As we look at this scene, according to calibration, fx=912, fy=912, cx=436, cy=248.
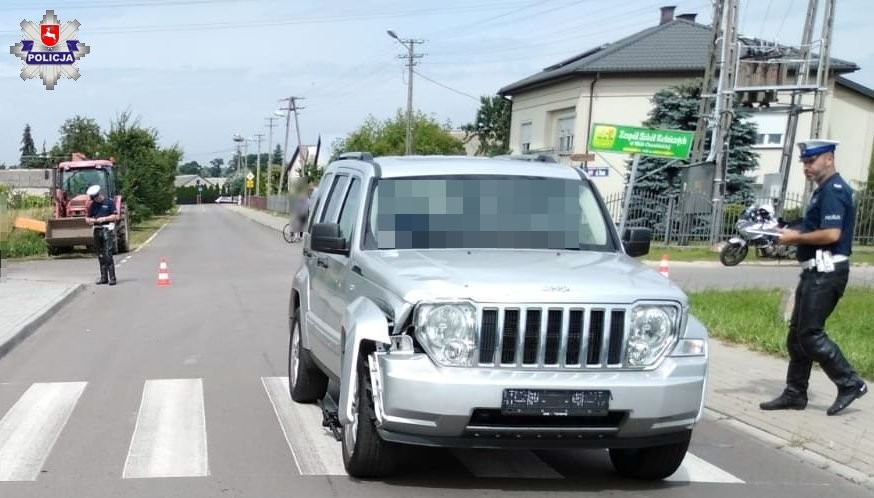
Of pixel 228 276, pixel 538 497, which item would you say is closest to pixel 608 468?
pixel 538 497

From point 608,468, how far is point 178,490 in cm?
277

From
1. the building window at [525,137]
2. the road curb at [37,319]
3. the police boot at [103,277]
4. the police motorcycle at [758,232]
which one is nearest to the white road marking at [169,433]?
the road curb at [37,319]

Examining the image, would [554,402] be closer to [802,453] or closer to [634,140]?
[802,453]

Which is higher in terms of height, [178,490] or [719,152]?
[719,152]

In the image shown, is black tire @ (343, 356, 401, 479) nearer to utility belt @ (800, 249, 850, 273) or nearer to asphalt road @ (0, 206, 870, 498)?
asphalt road @ (0, 206, 870, 498)

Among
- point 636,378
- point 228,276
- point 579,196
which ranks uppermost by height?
point 579,196

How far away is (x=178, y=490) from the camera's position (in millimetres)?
5402

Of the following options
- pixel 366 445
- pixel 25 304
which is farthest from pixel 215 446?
pixel 25 304

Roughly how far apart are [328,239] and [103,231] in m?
13.1

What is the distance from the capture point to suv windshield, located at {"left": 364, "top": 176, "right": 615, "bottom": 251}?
20.2 ft

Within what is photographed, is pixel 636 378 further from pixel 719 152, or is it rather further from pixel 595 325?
pixel 719 152

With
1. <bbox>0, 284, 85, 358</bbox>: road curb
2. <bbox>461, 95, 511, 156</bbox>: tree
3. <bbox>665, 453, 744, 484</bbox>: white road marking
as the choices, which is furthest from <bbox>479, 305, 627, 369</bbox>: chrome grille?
<bbox>461, 95, 511, 156</bbox>: tree

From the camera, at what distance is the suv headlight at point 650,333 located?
507 centimetres

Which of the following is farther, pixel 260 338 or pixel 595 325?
pixel 260 338
